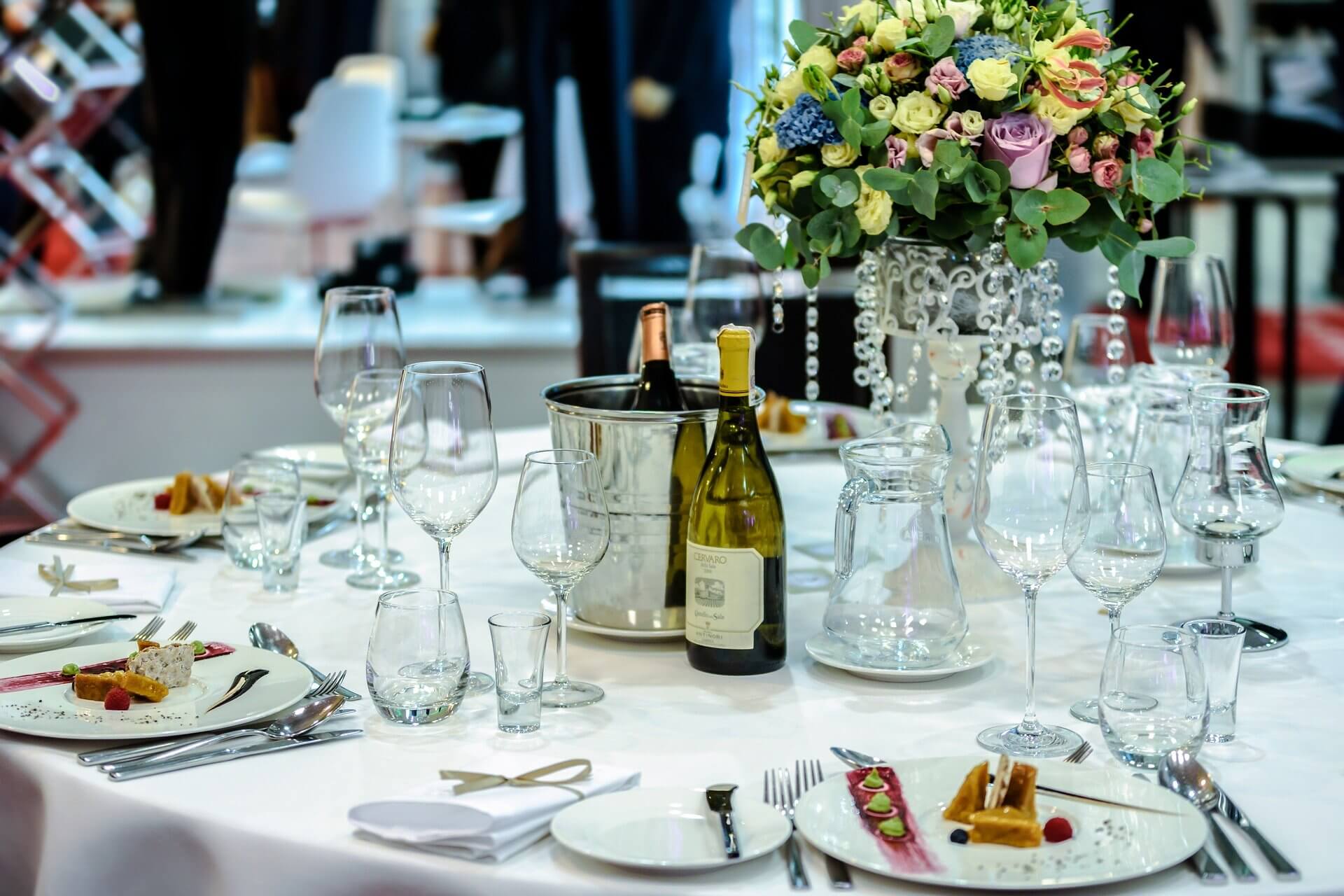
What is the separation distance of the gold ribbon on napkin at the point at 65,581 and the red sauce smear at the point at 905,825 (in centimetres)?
78

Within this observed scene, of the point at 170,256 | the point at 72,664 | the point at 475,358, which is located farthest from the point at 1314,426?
the point at 72,664

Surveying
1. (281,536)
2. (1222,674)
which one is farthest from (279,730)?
(1222,674)

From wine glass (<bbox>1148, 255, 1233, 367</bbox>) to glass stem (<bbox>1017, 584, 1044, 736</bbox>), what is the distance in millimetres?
747

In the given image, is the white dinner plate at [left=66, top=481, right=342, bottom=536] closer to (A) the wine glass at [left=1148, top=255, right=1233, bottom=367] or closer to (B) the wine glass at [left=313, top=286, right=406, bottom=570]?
(B) the wine glass at [left=313, top=286, right=406, bottom=570]

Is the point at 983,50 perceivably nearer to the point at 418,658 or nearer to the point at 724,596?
the point at 724,596

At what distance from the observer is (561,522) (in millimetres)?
1118

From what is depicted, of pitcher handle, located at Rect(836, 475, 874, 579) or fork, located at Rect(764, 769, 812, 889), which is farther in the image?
pitcher handle, located at Rect(836, 475, 874, 579)

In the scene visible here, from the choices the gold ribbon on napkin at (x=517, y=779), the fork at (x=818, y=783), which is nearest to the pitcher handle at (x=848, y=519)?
the fork at (x=818, y=783)

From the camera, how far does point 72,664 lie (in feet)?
3.79

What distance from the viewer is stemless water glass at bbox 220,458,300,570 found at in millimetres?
1474

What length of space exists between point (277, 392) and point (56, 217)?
0.99 metres

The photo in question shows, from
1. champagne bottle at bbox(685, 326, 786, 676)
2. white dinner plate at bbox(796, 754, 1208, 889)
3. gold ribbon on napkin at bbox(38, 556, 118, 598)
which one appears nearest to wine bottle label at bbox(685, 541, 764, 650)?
champagne bottle at bbox(685, 326, 786, 676)

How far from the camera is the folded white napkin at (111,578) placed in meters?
1.37

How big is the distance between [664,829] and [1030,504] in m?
0.36
